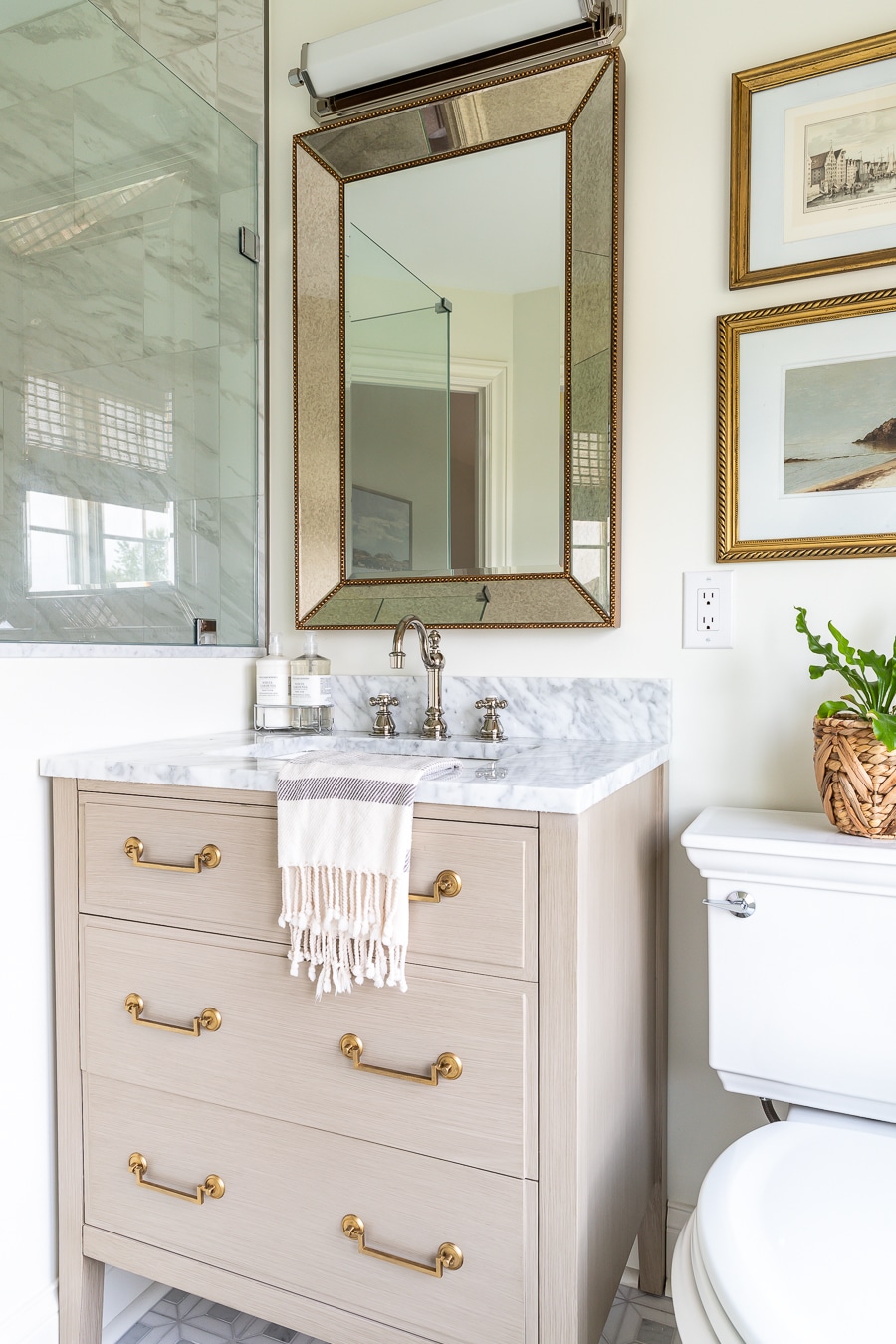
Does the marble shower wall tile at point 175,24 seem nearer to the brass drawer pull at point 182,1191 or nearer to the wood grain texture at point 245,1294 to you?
the brass drawer pull at point 182,1191

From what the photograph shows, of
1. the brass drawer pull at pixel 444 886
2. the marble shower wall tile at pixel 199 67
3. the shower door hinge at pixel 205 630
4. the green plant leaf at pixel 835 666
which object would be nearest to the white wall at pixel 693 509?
the green plant leaf at pixel 835 666

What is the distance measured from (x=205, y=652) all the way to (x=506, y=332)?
0.79m

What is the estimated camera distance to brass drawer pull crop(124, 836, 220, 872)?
1.14 meters

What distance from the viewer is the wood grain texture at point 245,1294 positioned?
41.8 inches

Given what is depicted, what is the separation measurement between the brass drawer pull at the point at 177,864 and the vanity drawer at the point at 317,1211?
1.05ft

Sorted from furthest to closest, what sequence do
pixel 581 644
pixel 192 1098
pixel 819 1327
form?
pixel 581 644, pixel 192 1098, pixel 819 1327

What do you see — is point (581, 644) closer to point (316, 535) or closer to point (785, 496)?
point (785, 496)

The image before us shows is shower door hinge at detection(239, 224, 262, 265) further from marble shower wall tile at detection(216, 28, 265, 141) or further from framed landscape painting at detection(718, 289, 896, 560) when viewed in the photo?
→ framed landscape painting at detection(718, 289, 896, 560)

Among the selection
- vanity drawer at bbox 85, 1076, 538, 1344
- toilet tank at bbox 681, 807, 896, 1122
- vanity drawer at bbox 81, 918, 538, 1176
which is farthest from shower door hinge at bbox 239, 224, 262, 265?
vanity drawer at bbox 85, 1076, 538, 1344

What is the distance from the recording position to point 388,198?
163cm

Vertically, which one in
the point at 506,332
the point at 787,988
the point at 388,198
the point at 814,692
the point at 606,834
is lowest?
the point at 787,988

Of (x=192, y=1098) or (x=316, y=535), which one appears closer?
(x=192, y=1098)

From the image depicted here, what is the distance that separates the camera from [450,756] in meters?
1.49

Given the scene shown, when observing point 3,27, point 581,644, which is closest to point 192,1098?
point 581,644
